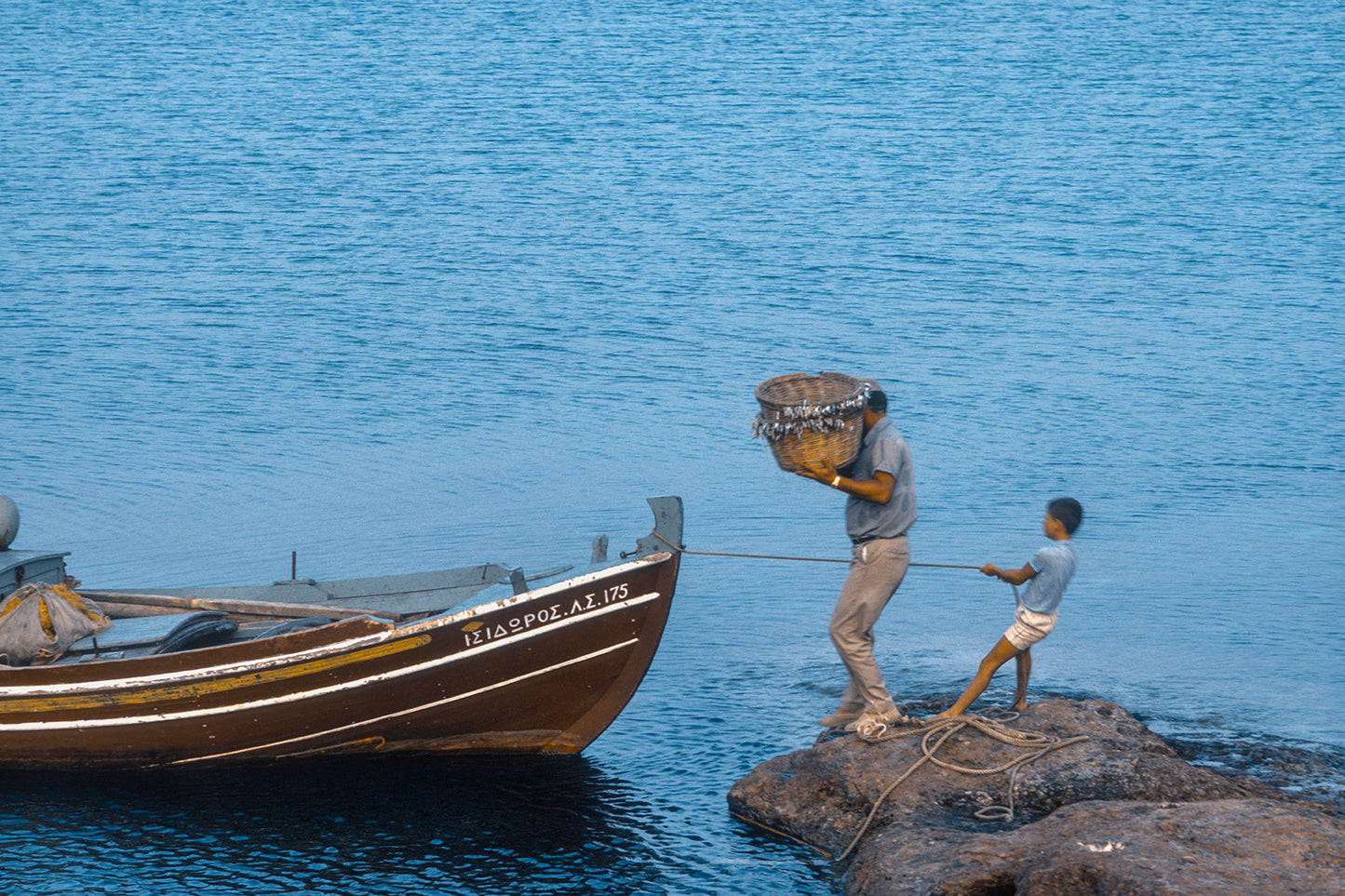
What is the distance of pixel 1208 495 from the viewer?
63.8 feet

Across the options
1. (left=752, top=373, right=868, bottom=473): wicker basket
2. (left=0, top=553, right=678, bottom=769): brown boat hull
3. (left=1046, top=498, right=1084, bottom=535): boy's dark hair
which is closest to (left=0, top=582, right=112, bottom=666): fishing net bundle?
(left=0, top=553, right=678, bottom=769): brown boat hull

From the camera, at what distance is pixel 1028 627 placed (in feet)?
27.7

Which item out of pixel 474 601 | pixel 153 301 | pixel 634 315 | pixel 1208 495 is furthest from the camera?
pixel 153 301

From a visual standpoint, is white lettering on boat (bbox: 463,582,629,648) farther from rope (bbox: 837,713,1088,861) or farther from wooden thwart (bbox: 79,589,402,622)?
rope (bbox: 837,713,1088,861)

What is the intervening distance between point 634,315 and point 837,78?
58.1 feet

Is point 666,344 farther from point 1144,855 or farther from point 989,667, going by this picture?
point 1144,855

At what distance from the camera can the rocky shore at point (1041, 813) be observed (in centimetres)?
653

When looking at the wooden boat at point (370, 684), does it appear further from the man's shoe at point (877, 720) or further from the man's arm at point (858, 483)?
the man's arm at point (858, 483)

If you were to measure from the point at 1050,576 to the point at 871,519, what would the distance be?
1.09m

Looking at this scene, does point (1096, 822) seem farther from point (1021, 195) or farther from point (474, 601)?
point (1021, 195)

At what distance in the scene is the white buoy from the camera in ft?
36.2

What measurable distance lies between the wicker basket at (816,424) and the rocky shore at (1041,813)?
6.16 feet

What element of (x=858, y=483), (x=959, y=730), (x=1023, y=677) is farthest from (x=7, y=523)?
(x=1023, y=677)

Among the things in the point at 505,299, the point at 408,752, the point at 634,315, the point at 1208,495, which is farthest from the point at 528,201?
the point at 408,752
